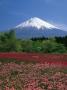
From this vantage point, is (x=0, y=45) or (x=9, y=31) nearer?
(x=0, y=45)

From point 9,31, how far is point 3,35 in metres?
1.30

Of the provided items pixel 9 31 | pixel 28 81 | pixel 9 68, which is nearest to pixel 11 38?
pixel 9 31

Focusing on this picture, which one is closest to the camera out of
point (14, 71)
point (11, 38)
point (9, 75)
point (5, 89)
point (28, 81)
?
point (5, 89)

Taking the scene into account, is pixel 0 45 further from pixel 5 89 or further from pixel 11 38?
pixel 5 89

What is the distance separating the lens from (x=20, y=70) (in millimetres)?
19484

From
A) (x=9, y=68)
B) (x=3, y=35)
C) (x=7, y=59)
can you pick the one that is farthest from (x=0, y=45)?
(x=9, y=68)

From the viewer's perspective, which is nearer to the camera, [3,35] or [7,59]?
[7,59]

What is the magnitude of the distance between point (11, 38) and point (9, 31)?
4128mm

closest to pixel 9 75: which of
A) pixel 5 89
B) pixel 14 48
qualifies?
pixel 5 89

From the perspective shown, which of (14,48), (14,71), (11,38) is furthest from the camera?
(11,38)

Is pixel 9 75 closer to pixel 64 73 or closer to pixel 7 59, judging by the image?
pixel 64 73

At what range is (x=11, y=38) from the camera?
7150 centimetres

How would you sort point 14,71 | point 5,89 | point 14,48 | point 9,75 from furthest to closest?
point 14,48
point 14,71
point 9,75
point 5,89

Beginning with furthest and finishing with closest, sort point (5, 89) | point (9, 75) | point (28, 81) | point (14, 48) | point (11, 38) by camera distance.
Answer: point (11, 38) < point (14, 48) < point (9, 75) < point (28, 81) < point (5, 89)
